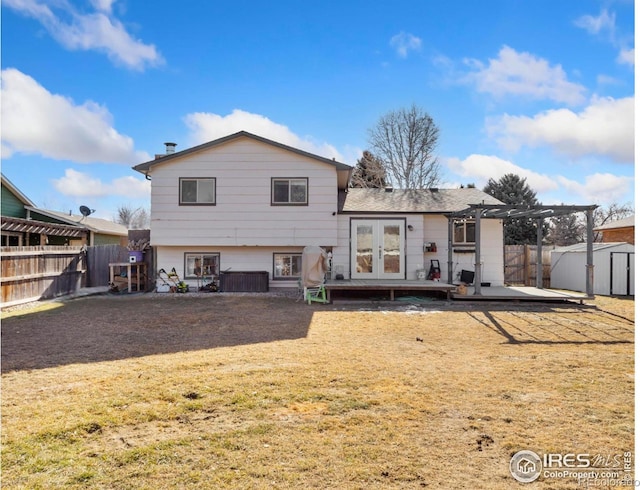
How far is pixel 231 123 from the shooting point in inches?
709

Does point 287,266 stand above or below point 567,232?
below

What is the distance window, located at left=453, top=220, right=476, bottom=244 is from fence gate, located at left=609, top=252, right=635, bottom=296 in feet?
17.8

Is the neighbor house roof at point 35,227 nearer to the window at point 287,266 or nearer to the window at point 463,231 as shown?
the window at point 287,266

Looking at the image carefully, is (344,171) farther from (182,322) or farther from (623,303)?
(623,303)

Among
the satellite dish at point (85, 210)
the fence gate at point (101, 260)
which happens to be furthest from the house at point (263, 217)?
the satellite dish at point (85, 210)

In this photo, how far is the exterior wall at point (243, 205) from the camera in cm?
1312

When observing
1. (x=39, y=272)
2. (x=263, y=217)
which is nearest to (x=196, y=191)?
(x=263, y=217)

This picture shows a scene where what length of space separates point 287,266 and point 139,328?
262 inches

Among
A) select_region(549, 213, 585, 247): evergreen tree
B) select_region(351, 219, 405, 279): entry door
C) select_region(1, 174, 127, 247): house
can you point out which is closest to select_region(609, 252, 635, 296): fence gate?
select_region(351, 219, 405, 279): entry door

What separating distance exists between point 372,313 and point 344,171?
19.0ft

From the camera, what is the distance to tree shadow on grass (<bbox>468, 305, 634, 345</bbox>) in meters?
6.78

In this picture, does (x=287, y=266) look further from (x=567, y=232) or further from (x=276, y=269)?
(x=567, y=232)

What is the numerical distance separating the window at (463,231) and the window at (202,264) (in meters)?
8.68

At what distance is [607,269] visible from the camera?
46.9 ft
